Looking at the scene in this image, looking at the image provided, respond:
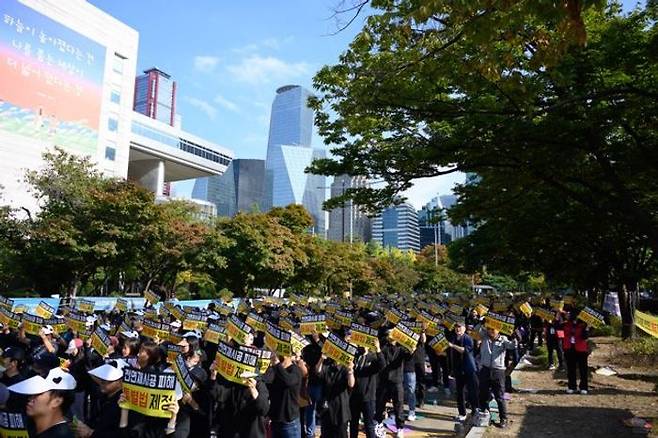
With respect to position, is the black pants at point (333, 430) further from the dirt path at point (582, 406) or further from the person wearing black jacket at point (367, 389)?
the dirt path at point (582, 406)

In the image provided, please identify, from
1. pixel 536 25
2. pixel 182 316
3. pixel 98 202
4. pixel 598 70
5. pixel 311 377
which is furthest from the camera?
pixel 98 202

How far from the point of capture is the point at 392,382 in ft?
29.6

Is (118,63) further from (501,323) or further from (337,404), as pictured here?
(337,404)

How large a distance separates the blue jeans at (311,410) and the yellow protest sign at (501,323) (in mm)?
3914

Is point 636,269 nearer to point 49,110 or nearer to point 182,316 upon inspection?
point 182,316

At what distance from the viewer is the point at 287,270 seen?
32906 millimetres

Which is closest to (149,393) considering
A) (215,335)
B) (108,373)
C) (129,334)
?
(108,373)

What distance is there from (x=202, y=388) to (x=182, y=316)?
276 inches

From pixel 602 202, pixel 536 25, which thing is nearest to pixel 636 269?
pixel 602 202

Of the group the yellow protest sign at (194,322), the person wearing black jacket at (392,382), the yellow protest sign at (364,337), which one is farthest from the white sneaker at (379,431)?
the yellow protest sign at (194,322)

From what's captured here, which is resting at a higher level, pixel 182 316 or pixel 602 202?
pixel 602 202

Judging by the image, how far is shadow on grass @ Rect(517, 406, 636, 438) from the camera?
29.8 feet

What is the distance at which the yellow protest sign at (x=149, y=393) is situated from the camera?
187 inches

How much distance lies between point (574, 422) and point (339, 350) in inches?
224
